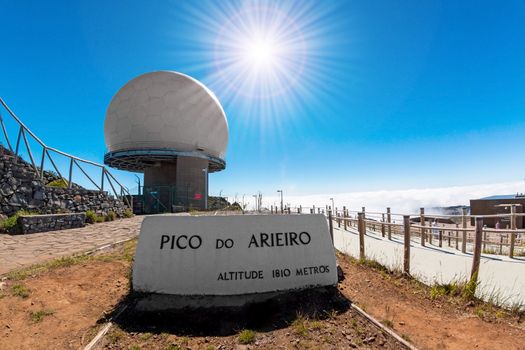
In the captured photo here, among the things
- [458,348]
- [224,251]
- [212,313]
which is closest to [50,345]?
[212,313]

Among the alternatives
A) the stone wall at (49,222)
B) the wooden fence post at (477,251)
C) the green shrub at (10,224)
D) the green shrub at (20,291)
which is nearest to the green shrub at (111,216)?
the stone wall at (49,222)

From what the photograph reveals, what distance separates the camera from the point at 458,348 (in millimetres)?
2973

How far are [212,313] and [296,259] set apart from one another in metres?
1.58

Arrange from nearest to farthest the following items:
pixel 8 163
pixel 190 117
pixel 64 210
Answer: pixel 8 163, pixel 64 210, pixel 190 117

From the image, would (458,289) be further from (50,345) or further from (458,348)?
(50,345)

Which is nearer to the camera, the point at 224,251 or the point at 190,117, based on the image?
the point at 224,251

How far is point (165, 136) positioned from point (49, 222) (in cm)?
1509

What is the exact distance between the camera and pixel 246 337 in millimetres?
3117

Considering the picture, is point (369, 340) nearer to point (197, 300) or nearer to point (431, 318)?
point (431, 318)

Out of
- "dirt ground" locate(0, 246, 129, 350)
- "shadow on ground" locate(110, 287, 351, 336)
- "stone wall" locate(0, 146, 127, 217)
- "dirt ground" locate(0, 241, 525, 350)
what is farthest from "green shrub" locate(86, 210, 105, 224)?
"shadow on ground" locate(110, 287, 351, 336)

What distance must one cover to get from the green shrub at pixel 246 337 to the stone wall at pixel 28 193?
9307 millimetres

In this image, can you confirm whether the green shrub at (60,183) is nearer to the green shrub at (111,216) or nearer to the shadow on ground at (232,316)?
the green shrub at (111,216)

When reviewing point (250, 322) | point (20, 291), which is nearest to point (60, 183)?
point (20, 291)

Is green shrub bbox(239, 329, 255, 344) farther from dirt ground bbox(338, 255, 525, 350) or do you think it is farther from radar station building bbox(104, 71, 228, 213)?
radar station building bbox(104, 71, 228, 213)
